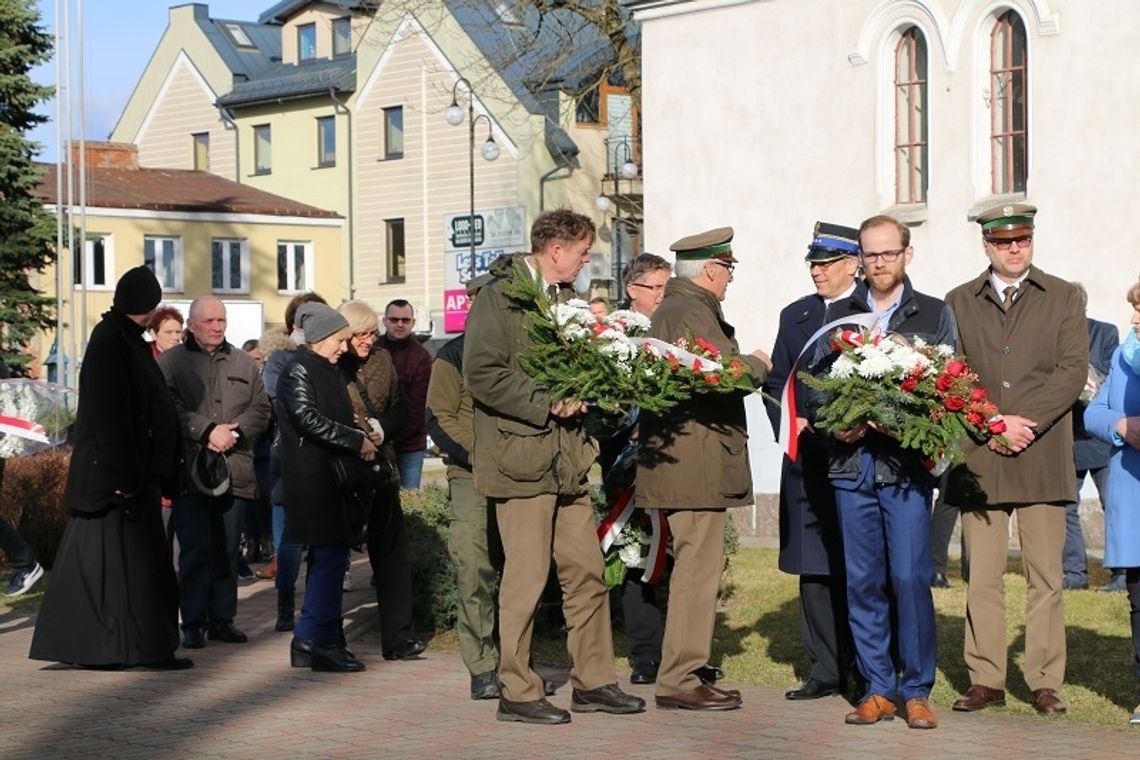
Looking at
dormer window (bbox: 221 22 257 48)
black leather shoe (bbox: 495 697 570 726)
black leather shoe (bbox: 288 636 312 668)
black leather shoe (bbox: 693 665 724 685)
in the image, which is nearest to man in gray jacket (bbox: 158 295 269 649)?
black leather shoe (bbox: 288 636 312 668)

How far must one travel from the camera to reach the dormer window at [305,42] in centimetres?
6644

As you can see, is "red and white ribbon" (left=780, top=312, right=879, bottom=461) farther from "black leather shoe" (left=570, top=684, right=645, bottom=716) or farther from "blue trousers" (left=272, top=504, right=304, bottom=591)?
"blue trousers" (left=272, top=504, right=304, bottom=591)

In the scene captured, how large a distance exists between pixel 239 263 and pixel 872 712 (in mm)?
54179

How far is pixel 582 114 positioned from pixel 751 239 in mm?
32106

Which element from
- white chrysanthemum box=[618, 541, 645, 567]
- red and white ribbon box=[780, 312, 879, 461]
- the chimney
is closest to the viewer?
red and white ribbon box=[780, 312, 879, 461]

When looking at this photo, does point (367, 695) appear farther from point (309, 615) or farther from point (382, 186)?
point (382, 186)

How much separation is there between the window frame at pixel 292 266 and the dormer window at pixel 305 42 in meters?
7.94

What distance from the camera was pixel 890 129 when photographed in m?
21.7

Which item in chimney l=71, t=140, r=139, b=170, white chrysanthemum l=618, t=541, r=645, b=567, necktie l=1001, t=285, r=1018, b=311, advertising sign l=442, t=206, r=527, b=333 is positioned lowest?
white chrysanthemum l=618, t=541, r=645, b=567

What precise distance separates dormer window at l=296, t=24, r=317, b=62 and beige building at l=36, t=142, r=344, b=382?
5759 mm

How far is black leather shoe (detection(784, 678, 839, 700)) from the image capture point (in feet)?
31.6

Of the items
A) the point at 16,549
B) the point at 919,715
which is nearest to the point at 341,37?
the point at 16,549

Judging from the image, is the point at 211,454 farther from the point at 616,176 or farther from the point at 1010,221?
the point at 616,176

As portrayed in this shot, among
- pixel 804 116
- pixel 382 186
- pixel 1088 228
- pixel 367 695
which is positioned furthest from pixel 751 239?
pixel 382 186
